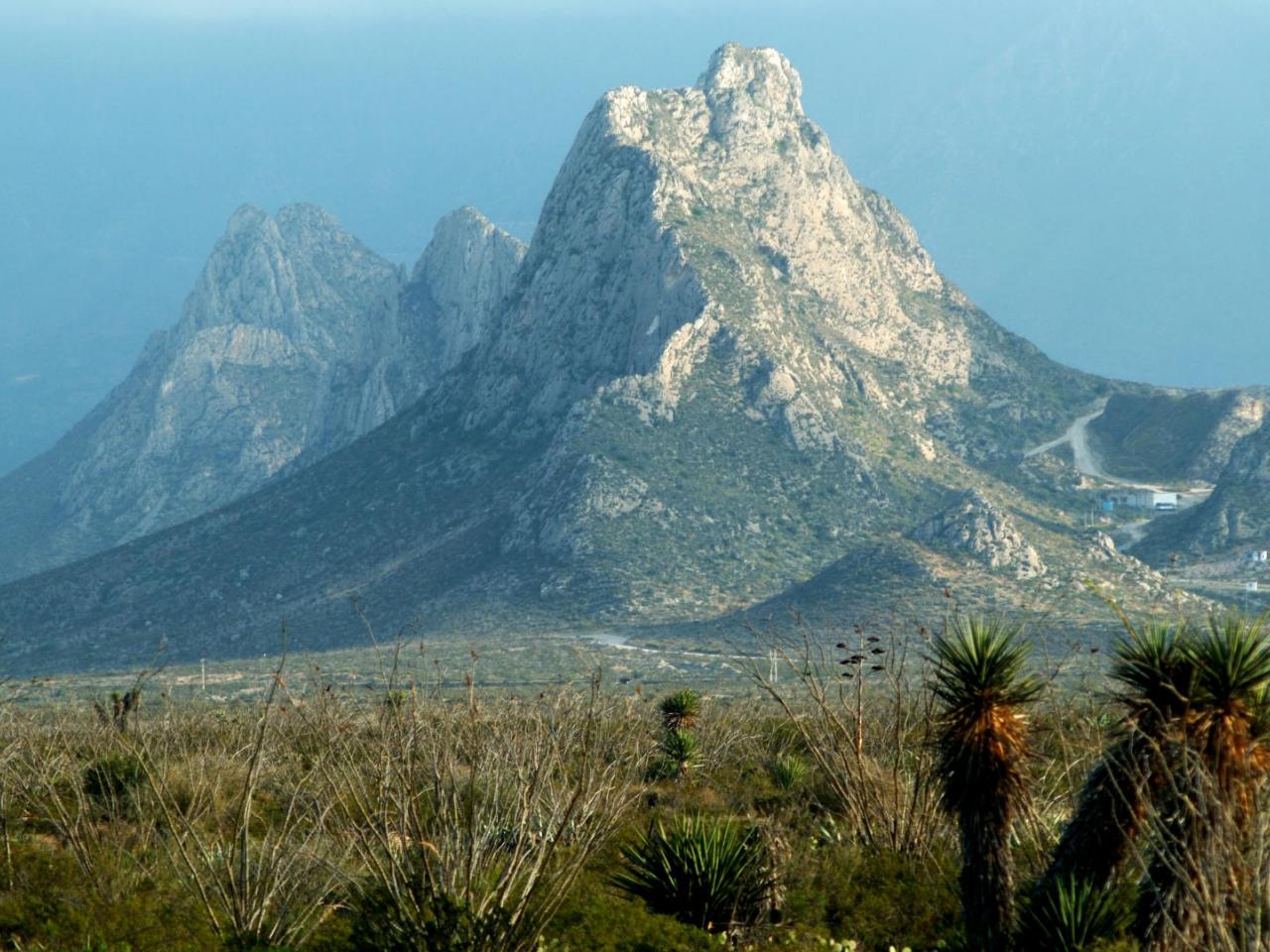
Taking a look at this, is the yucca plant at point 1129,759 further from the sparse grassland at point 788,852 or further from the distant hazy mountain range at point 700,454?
the distant hazy mountain range at point 700,454

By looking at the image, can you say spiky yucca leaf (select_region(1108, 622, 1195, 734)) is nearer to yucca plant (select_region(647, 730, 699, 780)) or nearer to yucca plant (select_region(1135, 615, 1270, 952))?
yucca plant (select_region(1135, 615, 1270, 952))

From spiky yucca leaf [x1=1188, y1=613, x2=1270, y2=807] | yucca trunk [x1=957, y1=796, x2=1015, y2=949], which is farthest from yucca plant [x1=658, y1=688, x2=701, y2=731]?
spiky yucca leaf [x1=1188, y1=613, x2=1270, y2=807]

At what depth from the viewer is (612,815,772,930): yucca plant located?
624 inches

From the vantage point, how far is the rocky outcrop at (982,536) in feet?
332

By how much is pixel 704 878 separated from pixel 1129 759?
5.01 meters

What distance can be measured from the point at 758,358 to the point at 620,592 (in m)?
29.5

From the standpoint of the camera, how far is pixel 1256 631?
12.7 m

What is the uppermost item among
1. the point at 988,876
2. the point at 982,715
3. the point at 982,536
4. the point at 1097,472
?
the point at 1097,472

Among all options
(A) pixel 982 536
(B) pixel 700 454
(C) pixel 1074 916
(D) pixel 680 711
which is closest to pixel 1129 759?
(C) pixel 1074 916

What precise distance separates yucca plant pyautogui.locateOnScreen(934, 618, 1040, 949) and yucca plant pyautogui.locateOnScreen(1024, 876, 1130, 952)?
0.49 metres

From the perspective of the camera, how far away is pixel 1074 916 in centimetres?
1327

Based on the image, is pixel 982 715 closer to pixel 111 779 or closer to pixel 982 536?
pixel 111 779

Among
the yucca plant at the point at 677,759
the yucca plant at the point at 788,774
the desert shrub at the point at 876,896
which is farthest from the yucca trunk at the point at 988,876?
the yucca plant at the point at 677,759

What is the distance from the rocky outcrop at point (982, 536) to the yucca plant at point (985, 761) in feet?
291
